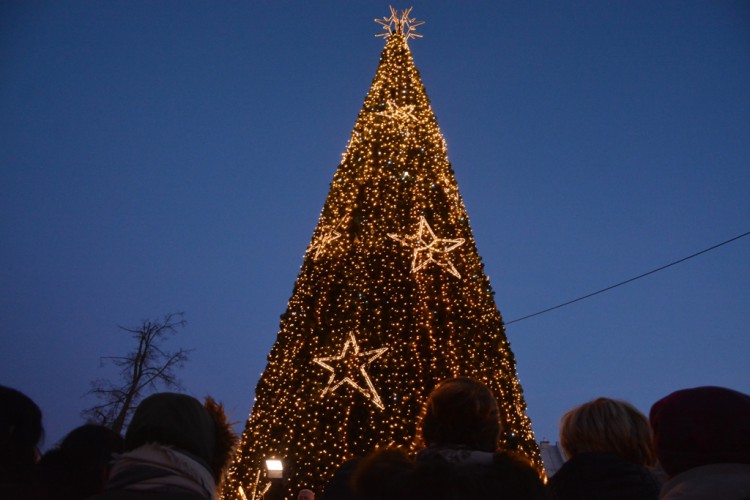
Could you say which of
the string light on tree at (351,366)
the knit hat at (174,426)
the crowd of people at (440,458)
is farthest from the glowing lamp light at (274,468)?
the knit hat at (174,426)

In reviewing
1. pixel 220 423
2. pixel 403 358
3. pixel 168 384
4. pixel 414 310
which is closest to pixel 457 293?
pixel 414 310

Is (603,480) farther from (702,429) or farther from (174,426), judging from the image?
(174,426)

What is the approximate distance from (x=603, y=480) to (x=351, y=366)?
16.6ft

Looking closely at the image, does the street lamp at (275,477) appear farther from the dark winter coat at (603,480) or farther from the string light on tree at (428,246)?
the dark winter coat at (603,480)

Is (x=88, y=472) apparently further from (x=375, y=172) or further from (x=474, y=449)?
(x=375, y=172)

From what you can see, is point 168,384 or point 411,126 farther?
point 168,384

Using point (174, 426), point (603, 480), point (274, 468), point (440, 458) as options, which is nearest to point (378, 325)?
point (274, 468)

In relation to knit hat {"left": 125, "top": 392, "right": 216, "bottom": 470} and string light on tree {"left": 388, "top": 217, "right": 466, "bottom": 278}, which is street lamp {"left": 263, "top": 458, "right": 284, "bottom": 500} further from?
knit hat {"left": 125, "top": 392, "right": 216, "bottom": 470}

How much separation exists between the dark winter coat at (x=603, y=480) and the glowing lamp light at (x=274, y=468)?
4991 millimetres

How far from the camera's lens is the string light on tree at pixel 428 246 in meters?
7.72

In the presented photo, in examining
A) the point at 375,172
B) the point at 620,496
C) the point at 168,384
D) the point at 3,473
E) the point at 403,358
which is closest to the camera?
the point at 3,473

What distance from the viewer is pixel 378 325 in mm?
7328

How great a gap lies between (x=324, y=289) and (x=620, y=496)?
6.14m

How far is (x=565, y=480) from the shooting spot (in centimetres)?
231
